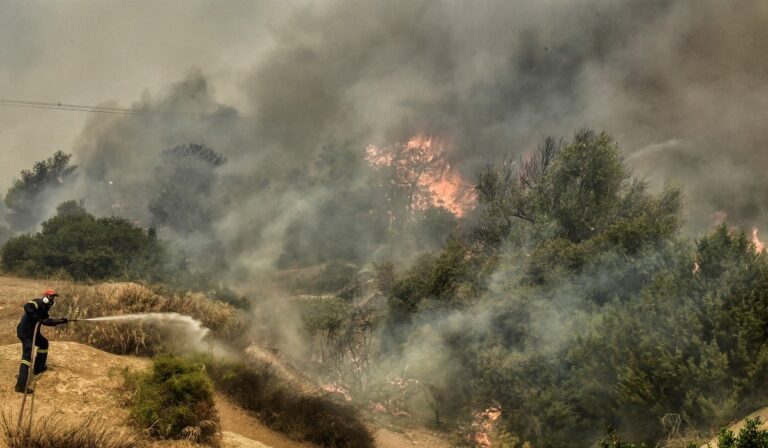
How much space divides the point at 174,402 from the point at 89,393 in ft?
7.28

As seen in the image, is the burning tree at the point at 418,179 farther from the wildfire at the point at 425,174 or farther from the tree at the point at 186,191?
the tree at the point at 186,191

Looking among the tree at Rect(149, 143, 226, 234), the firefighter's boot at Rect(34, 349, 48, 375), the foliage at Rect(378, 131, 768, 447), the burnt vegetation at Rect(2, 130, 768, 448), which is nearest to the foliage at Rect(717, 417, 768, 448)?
the burnt vegetation at Rect(2, 130, 768, 448)

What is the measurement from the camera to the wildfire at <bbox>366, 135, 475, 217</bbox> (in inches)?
2667

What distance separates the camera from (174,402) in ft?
39.0

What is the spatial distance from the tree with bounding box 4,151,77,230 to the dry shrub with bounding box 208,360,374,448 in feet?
262

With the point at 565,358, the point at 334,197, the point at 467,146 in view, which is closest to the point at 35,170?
the point at 334,197

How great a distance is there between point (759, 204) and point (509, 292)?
37.3 meters

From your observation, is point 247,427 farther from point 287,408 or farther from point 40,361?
point 40,361

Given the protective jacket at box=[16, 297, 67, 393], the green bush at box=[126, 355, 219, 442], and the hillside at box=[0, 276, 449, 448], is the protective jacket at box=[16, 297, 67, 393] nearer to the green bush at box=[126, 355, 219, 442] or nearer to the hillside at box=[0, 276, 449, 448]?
the hillside at box=[0, 276, 449, 448]

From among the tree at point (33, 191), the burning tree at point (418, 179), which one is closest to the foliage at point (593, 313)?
the burning tree at point (418, 179)

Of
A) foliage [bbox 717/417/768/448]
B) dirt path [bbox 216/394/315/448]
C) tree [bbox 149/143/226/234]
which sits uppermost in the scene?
tree [bbox 149/143/226/234]

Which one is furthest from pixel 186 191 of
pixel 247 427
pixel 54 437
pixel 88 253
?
pixel 54 437

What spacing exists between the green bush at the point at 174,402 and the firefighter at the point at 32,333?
2017 mm

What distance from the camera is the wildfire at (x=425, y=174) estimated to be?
67.8 m
